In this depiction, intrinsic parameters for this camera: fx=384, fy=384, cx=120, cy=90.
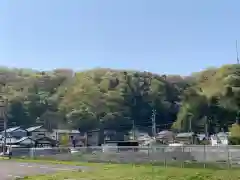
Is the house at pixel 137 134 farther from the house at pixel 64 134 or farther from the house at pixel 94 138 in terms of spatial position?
the house at pixel 64 134

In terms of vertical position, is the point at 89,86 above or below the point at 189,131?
above

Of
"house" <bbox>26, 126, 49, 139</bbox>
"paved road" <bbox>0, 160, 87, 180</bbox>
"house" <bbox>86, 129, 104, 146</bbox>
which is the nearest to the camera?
"paved road" <bbox>0, 160, 87, 180</bbox>

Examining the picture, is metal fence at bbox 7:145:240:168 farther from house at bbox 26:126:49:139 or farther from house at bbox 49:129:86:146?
house at bbox 26:126:49:139

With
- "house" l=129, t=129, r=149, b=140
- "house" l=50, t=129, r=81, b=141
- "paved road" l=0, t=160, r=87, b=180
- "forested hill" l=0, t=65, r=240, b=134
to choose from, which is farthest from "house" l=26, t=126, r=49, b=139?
"paved road" l=0, t=160, r=87, b=180

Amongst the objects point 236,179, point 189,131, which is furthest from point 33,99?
point 236,179

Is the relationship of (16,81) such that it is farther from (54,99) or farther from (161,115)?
(161,115)

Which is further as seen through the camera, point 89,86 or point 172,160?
point 89,86

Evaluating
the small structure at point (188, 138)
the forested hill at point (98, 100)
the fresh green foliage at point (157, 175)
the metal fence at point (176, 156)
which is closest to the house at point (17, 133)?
the forested hill at point (98, 100)

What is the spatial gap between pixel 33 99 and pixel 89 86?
15.2m

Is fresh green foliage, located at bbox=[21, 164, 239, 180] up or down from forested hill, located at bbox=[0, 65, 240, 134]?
down

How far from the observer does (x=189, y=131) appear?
64688 millimetres

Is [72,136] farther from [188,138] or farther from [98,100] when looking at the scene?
[188,138]

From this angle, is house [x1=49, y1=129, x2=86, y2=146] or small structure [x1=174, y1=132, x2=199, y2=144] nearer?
small structure [x1=174, y1=132, x2=199, y2=144]

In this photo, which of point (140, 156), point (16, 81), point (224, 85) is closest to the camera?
point (140, 156)
